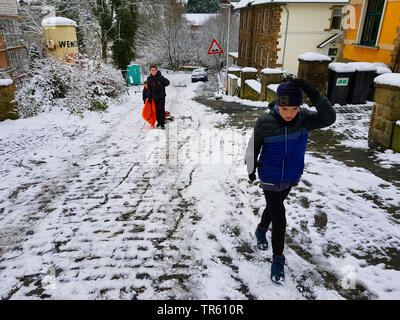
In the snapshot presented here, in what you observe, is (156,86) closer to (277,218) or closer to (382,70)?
(277,218)

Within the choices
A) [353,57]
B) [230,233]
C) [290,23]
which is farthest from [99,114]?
[290,23]

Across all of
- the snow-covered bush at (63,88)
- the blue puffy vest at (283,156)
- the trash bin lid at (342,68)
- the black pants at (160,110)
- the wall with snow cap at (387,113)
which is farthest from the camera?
the trash bin lid at (342,68)

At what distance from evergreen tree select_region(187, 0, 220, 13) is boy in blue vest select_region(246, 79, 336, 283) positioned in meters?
66.9

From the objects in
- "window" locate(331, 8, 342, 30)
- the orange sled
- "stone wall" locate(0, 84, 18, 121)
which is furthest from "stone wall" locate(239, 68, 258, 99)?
"window" locate(331, 8, 342, 30)

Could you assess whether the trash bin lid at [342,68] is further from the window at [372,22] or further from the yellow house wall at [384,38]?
the window at [372,22]

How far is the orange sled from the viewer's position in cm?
817

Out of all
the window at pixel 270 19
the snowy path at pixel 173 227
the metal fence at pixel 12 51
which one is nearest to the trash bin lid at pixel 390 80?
the snowy path at pixel 173 227

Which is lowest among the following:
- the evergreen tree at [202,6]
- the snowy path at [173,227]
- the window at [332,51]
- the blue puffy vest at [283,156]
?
the snowy path at [173,227]

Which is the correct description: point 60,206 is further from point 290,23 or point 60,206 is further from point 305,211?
point 290,23

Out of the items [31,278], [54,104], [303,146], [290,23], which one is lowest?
[31,278]

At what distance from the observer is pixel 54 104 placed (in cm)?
980

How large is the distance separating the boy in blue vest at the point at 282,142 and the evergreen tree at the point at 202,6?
6693 centimetres

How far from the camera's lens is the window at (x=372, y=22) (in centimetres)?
1163

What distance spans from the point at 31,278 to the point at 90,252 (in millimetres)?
615
